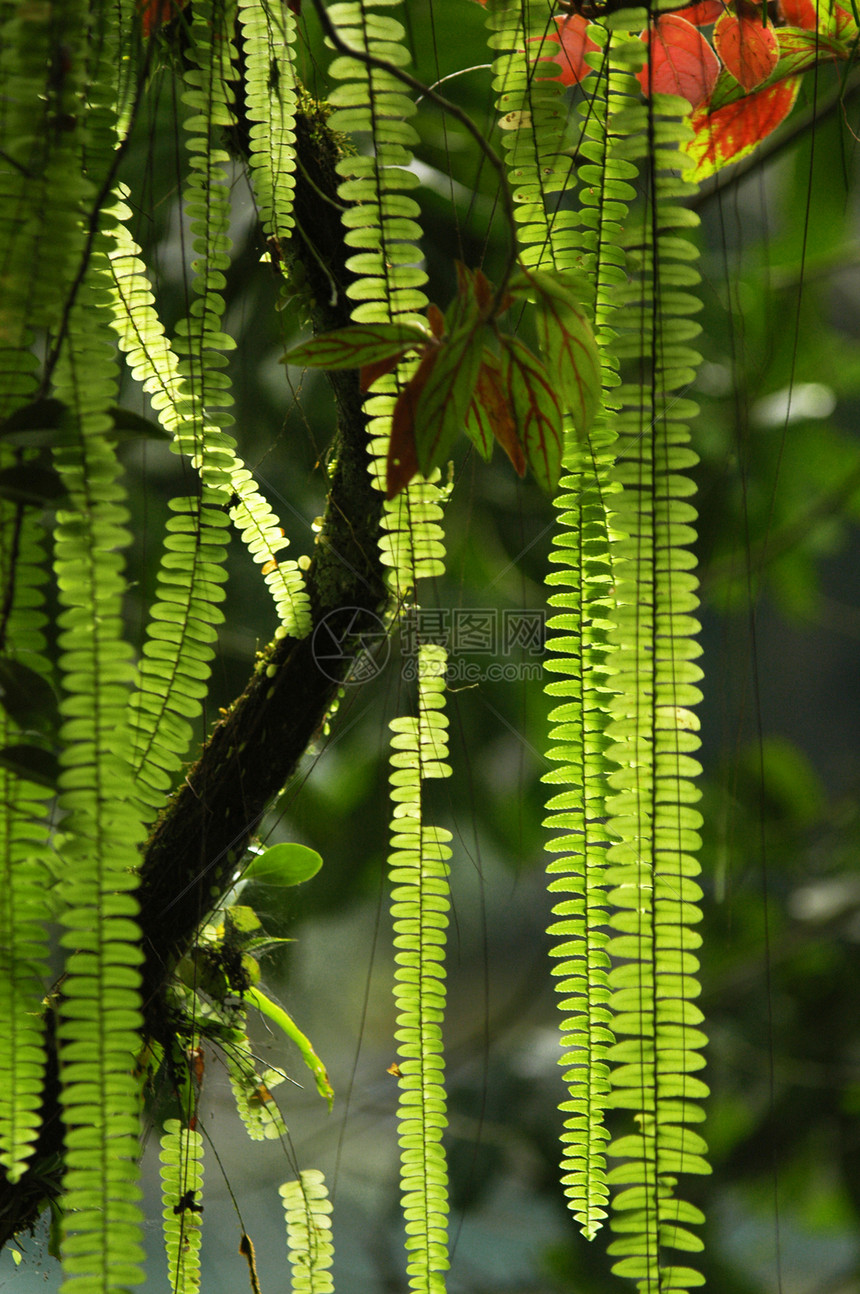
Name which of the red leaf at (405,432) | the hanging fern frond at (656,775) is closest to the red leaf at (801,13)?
the hanging fern frond at (656,775)

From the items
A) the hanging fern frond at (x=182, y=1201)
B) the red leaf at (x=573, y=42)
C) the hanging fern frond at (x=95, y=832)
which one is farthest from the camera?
the hanging fern frond at (x=182, y=1201)

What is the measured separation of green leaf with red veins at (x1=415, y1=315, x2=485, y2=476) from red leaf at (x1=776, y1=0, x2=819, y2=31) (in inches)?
13.0

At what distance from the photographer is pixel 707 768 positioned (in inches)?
57.7

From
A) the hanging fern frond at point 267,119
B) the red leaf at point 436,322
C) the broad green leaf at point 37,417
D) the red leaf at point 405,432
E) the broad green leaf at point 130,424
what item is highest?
the hanging fern frond at point 267,119

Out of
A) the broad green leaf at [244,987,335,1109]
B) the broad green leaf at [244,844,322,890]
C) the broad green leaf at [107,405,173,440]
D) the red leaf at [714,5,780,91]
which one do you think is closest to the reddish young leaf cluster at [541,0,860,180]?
the red leaf at [714,5,780,91]

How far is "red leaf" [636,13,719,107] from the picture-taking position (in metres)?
0.45

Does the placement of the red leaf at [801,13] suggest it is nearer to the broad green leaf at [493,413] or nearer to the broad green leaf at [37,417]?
the broad green leaf at [493,413]

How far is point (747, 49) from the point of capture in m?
0.44

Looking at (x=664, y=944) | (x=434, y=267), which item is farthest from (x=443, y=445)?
(x=434, y=267)

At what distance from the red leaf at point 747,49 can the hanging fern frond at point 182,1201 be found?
666 millimetres

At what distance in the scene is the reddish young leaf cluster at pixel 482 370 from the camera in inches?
12.0

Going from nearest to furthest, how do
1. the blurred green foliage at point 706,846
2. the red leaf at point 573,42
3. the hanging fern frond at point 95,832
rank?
the hanging fern frond at point 95,832, the red leaf at point 573,42, the blurred green foliage at point 706,846

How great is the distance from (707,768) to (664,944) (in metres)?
1.19

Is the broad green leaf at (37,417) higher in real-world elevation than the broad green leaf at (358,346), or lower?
lower
